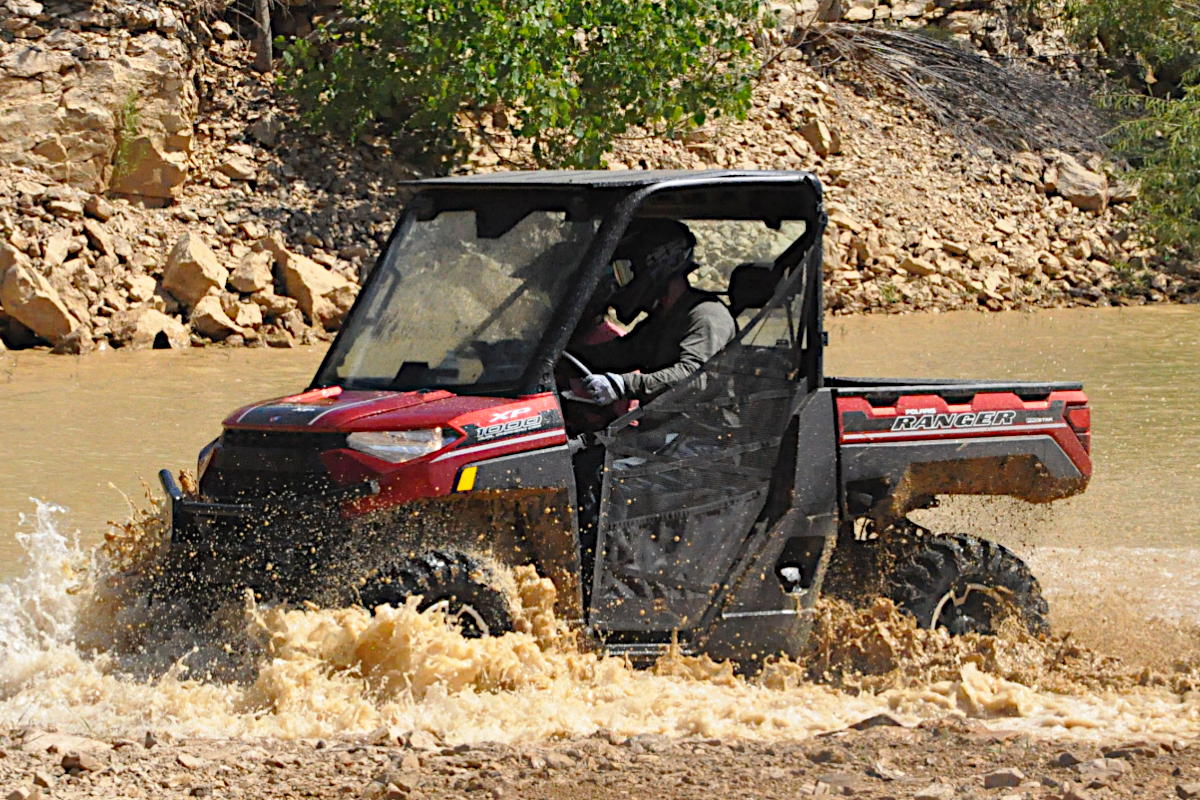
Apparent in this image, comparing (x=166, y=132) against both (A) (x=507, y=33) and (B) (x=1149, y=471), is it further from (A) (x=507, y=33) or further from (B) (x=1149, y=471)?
(B) (x=1149, y=471)

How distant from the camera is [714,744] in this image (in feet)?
15.9

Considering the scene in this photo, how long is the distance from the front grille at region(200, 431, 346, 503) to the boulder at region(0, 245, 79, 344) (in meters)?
10.4

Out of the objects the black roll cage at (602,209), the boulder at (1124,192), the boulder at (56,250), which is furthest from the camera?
the boulder at (1124,192)

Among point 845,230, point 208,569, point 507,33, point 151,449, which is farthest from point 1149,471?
point 845,230

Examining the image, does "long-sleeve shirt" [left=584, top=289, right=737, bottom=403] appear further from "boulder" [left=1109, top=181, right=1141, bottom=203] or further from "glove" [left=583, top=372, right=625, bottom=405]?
"boulder" [left=1109, top=181, right=1141, bottom=203]

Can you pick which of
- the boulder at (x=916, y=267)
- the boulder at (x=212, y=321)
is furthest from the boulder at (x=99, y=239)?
the boulder at (x=916, y=267)

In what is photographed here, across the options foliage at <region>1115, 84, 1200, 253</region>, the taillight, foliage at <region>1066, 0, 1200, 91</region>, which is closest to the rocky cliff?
foliage at <region>1115, 84, 1200, 253</region>

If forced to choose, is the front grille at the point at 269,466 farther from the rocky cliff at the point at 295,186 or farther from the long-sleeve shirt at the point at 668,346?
the rocky cliff at the point at 295,186

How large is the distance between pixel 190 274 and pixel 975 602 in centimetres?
1157

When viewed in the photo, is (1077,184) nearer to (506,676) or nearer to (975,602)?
(975,602)

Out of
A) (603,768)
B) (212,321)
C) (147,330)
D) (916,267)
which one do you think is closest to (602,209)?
(603,768)

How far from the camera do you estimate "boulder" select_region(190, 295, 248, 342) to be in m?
16.0

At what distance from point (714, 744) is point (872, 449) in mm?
1490

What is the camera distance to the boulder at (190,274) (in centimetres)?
1612
